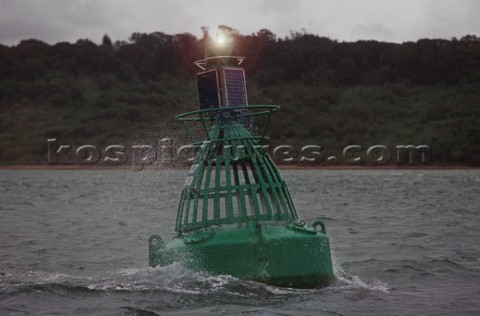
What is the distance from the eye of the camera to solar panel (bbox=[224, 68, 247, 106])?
51.6ft

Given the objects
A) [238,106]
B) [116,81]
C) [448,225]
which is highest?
[116,81]

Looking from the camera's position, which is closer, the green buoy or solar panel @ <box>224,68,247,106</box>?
the green buoy

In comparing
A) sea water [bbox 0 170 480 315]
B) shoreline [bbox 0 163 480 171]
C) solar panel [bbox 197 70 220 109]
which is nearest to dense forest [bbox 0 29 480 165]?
shoreline [bbox 0 163 480 171]

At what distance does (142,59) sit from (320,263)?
158 metres

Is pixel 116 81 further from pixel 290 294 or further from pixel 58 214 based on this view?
pixel 290 294

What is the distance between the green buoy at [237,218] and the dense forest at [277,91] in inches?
3747

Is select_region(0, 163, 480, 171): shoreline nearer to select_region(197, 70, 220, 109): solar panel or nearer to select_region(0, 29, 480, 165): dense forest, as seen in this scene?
select_region(0, 29, 480, 165): dense forest

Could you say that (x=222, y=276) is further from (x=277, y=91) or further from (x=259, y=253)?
(x=277, y=91)

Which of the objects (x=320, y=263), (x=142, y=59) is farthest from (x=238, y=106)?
(x=142, y=59)

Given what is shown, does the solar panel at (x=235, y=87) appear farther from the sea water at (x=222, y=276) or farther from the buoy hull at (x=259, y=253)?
the sea water at (x=222, y=276)

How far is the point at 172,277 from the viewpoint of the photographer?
1591 cm

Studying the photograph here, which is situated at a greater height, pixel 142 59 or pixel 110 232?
pixel 142 59

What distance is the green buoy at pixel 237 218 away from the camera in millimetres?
14914

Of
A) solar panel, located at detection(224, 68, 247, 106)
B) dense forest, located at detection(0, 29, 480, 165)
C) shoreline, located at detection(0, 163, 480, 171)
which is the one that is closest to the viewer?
solar panel, located at detection(224, 68, 247, 106)
